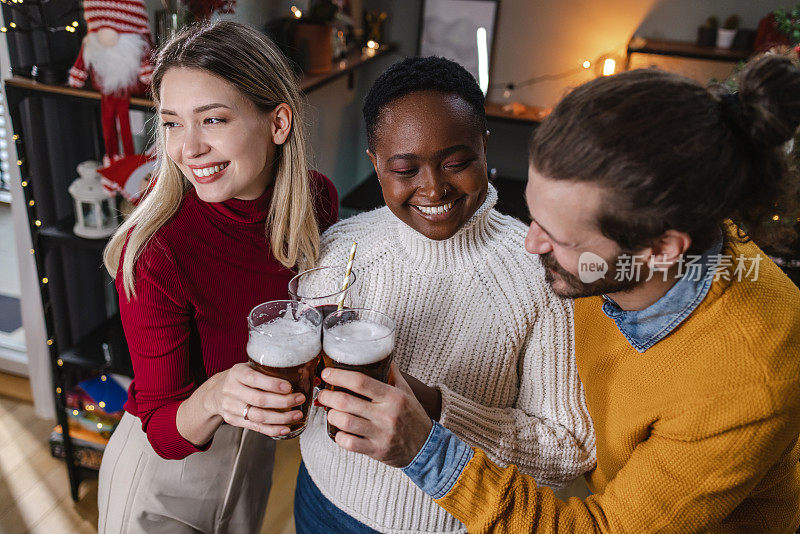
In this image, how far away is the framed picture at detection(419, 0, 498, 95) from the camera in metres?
3.99

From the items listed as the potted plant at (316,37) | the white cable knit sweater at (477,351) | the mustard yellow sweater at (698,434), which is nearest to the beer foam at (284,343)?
the white cable knit sweater at (477,351)

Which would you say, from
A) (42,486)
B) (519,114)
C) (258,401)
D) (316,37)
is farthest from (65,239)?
(519,114)

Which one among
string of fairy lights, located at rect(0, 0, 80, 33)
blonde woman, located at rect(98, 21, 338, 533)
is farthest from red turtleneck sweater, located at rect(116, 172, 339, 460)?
string of fairy lights, located at rect(0, 0, 80, 33)

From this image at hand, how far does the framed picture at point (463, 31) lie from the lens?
399 cm

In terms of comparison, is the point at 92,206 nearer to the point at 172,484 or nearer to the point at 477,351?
the point at 172,484

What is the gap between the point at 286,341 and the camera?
102cm

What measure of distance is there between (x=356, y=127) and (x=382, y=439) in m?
3.50

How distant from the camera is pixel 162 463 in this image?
1430 millimetres

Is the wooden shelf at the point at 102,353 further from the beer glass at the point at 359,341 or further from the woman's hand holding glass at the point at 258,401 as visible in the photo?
the beer glass at the point at 359,341

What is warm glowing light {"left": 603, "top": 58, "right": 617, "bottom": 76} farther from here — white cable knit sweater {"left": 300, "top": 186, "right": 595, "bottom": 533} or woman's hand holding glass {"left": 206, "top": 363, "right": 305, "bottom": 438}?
woman's hand holding glass {"left": 206, "top": 363, "right": 305, "bottom": 438}

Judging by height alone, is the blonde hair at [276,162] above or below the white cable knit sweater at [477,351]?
above

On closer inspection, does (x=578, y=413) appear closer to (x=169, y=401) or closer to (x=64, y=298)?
(x=169, y=401)

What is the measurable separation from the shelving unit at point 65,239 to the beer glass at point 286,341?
129cm

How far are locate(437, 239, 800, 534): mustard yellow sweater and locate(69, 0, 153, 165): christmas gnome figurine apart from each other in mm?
1678
